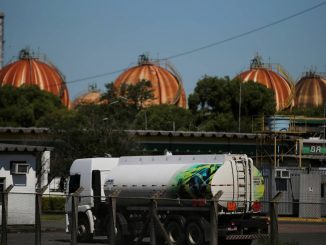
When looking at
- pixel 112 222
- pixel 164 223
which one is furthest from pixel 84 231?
pixel 112 222

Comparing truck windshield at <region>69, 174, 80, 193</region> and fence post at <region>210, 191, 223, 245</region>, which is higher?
truck windshield at <region>69, 174, 80, 193</region>

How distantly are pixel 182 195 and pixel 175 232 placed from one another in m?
1.72

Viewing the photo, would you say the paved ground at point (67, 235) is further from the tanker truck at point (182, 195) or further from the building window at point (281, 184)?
the building window at point (281, 184)

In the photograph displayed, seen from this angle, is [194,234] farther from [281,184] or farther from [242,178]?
[281,184]

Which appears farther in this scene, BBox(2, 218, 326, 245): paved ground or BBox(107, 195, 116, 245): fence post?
BBox(107, 195, 116, 245): fence post

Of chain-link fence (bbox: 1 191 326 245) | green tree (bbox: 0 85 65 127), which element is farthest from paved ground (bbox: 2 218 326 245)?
green tree (bbox: 0 85 65 127)

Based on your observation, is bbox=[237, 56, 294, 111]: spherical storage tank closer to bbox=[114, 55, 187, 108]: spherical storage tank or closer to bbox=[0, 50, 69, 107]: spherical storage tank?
bbox=[114, 55, 187, 108]: spherical storage tank

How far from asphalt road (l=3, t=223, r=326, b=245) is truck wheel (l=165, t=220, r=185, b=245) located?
2.22 meters

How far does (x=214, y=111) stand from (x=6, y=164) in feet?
228

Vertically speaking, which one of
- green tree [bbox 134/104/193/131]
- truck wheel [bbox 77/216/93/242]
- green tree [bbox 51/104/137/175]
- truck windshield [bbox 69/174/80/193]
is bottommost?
truck wheel [bbox 77/216/93/242]

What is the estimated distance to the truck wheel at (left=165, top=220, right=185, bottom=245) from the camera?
81.5 ft

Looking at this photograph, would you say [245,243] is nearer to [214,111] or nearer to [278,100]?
[214,111]

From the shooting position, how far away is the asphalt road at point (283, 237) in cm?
1833

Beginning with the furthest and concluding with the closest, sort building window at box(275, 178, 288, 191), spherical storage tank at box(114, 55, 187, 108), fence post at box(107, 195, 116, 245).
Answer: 1. spherical storage tank at box(114, 55, 187, 108)
2. building window at box(275, 178, 288, 191)
3. fence post at box(107, 195, 116, 245)
